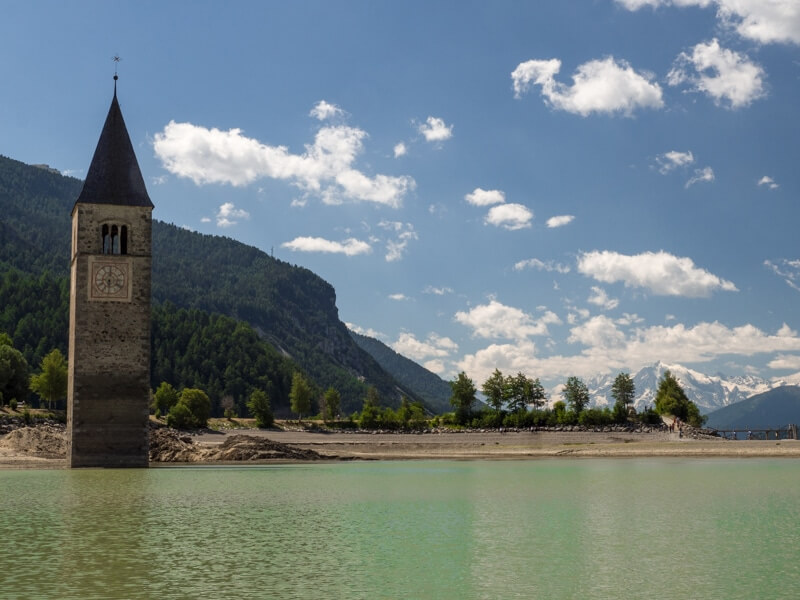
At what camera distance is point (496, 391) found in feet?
416

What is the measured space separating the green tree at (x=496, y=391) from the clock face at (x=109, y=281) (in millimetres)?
72196

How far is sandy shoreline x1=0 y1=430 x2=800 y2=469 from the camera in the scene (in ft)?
278

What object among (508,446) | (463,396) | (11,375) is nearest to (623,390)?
(463,396)

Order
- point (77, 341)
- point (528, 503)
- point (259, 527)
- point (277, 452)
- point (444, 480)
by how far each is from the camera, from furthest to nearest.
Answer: point (277, 452) < point (77, 341) < point (444, 480) < point (528, 503) < point (259, 527)

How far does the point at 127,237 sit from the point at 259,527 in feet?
139

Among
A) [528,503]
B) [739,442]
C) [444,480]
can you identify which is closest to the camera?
[528,503]

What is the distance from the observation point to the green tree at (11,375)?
110 metres

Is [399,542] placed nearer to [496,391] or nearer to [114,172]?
[114,172]

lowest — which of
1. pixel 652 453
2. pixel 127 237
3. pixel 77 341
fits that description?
pixel 652 453

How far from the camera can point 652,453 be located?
8475 centimetres

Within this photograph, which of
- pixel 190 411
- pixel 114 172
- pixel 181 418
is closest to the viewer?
pixel 114 172

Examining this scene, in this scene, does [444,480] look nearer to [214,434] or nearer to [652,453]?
[652,453]

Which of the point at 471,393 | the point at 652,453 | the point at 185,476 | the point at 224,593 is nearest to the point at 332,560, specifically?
the point at 224,593

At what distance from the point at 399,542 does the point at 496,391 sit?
344 feet
